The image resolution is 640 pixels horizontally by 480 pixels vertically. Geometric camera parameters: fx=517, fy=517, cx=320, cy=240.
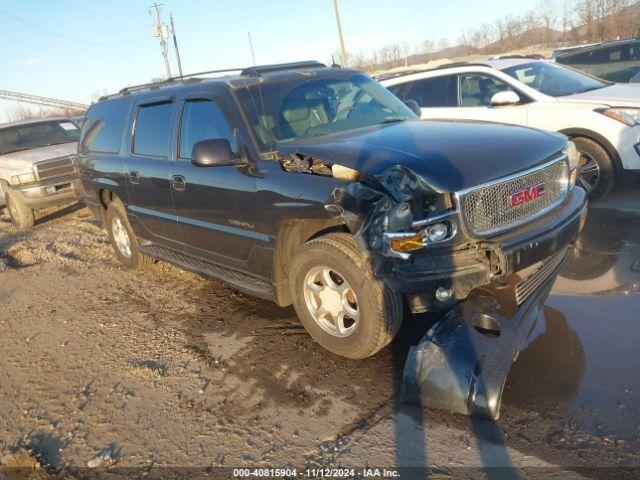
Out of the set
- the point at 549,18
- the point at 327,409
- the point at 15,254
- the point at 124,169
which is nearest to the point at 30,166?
the point at 15,254

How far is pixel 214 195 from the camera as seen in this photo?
4.27 metres

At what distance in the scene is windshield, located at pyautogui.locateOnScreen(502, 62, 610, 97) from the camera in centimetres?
716

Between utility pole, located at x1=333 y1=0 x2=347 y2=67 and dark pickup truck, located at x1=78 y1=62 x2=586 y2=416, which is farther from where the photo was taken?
utility pole, located at x1=333 y1=0 x2=347 y2=67

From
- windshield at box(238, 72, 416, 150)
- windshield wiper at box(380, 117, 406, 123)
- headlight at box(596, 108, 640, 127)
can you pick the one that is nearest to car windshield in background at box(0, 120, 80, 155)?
windshield at box(238, 72, 416, 150)

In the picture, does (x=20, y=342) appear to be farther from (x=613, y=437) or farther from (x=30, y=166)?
(x=30, y=166)

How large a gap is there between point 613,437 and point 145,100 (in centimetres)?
483

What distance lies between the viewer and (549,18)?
187 feet

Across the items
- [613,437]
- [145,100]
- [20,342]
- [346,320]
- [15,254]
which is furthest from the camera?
[15,254]

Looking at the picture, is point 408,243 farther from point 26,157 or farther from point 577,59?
point 577,59

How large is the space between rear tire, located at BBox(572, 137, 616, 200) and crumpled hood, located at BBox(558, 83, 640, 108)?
54 cm

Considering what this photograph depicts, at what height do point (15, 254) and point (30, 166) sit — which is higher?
point (30, 166)

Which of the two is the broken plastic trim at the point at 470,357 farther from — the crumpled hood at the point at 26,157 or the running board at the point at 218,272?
the crumpled hood at the point at 26,157

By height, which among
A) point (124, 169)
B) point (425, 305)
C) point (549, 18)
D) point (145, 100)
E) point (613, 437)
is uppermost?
point (549, 18)

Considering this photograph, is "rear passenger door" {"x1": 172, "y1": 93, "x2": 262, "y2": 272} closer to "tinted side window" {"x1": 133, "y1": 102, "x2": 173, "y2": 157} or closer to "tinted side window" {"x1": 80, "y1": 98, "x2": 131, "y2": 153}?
"tinted side window" {"x1": 133, "y1": 102, "x2": 173, "y2": 157}
